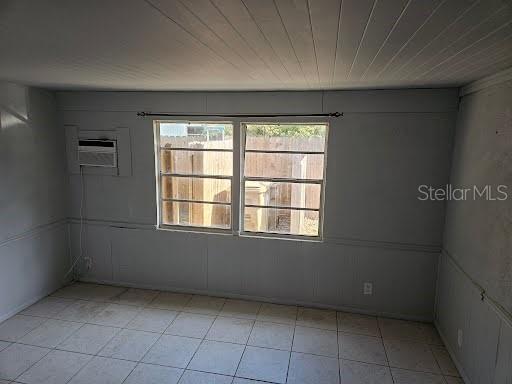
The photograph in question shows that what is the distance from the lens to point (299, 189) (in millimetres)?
3715

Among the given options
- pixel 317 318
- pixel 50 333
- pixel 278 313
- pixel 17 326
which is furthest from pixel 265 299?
pixel 17 326

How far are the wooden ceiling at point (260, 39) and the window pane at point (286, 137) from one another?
3.01ft

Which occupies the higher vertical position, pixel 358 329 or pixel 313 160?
pixel 313 160

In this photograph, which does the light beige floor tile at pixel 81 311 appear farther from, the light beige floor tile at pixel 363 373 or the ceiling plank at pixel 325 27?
the ceiling plank at pixel 325 27

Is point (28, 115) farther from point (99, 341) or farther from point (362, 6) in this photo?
point (362, 6)

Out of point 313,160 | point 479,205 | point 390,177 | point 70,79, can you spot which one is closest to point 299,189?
point 313,160

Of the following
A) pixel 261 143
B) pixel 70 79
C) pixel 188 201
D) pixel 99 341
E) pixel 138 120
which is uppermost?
pixel 70 79

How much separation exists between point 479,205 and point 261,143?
212cm

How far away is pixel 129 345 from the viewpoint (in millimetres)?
3006

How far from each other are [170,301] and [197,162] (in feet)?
5.36

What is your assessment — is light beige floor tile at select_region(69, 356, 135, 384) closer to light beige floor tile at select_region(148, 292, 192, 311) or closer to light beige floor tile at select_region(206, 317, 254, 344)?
light beige floor tile at select_region(206, 317, 254, 344)

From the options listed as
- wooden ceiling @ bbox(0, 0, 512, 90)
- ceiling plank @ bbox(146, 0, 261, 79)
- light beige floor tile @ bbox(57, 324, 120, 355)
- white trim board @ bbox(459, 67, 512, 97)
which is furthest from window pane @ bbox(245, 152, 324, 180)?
light beige floor tile @ bbox(57, 324, 120, 355)

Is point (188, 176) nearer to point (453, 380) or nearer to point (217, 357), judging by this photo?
point (217, 357)

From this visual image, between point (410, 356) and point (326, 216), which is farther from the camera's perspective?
point (326, 216)
